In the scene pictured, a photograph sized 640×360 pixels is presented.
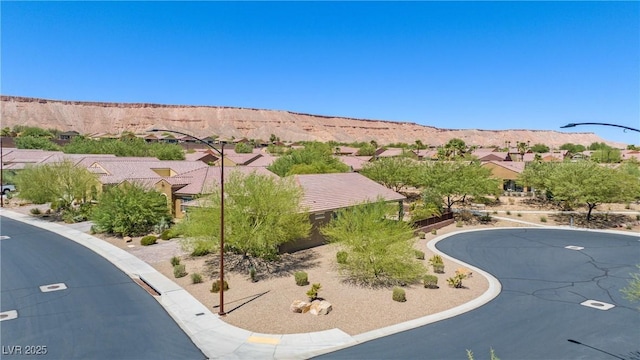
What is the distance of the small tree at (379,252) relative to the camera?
22500 millimetres

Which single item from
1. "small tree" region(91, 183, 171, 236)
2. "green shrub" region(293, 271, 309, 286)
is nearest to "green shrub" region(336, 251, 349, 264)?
"green shrub" region(293, 271, 309, 286)

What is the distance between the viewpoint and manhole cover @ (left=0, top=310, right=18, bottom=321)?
17297 millimetres

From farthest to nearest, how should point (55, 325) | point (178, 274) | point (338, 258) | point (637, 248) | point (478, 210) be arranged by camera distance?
point (478, 210) → point (637, 248) → point (338, 258) → point (178, 274) → point (55, 325)

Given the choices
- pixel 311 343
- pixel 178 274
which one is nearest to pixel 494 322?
pixel 311 343

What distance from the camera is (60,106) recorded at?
565 ft

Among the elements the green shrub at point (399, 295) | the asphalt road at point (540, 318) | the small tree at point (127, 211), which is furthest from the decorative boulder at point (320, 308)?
the small tree at point (127, 211)

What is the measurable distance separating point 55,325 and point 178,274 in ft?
24.4

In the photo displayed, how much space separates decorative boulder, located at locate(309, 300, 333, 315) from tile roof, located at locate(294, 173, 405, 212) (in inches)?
430

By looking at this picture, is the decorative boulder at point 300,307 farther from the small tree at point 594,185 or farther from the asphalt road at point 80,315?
the small tree at point 594,185

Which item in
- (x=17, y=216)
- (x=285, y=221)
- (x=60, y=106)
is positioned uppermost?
(x=60, y=106)

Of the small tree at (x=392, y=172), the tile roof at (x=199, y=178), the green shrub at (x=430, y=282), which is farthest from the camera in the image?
the small tree at (x=392, y=172)

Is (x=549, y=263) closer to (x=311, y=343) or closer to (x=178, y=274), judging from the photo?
(x=311, y=343)

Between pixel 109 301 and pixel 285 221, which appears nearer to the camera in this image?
pixel 109 301

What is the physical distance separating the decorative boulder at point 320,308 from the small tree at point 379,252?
15.9ft
